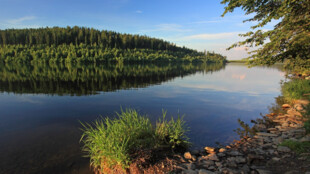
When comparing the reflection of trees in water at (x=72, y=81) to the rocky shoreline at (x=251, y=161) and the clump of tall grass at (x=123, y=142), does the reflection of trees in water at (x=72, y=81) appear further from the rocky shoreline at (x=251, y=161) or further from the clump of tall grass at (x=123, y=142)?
the rocky shoreline at (x=251, y=161)

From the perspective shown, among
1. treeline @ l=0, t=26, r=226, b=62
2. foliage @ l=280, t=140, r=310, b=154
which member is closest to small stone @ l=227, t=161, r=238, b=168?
foliage @ l=280, t=140, r=310, b=154

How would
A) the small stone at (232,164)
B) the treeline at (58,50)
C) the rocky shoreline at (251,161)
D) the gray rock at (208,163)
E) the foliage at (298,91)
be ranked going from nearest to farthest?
the rocky shoreline at (251,161) < the small stone at (232,164) < the gray rock at (208,163) < the foliage at (298,91) < the treeline at (58,50)

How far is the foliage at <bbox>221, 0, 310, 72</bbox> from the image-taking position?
10687 millimetres

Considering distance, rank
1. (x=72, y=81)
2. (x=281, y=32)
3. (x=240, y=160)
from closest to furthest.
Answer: (x=240, y=160) → (x=281, y=32) → (x=72, y=81)

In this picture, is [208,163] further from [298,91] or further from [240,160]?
[298,91]

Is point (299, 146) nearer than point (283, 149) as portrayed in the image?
Yes

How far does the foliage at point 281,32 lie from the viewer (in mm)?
10687

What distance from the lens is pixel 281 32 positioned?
11328 millimetres

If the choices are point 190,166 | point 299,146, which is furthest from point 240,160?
point 299,146

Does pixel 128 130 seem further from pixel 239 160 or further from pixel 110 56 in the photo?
pixel 110 56

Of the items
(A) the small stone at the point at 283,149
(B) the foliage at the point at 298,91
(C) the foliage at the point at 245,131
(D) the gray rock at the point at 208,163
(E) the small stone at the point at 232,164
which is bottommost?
(C) the foliage at the point at 245,131

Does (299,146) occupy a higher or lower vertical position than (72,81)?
lower

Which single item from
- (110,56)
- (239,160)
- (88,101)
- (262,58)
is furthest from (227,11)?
(110,56)

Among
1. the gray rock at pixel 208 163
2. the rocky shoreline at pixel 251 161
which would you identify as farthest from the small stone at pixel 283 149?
the gray rock at pixel 208 163
